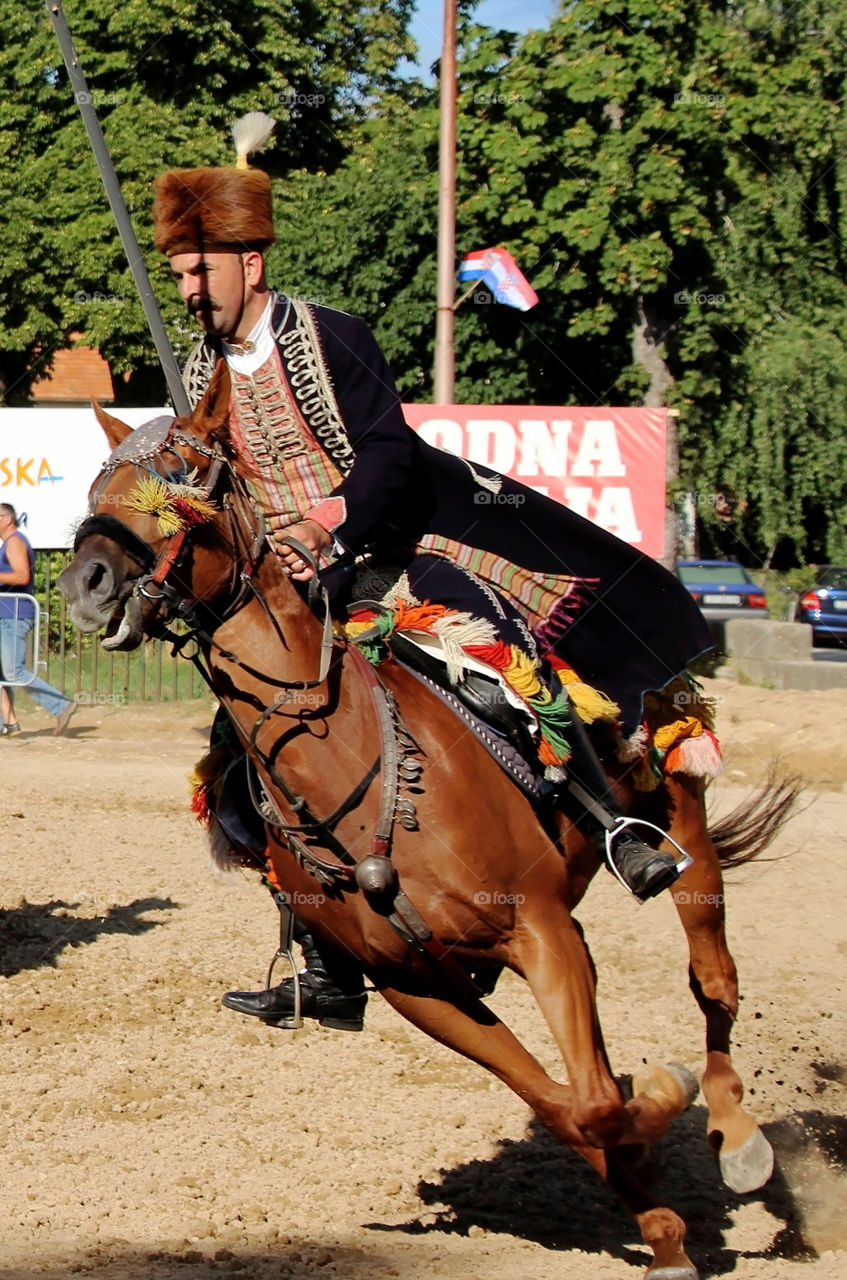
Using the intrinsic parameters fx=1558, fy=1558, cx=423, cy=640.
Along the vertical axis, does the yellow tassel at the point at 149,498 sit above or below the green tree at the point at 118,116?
below

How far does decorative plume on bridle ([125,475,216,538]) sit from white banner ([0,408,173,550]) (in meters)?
12.9

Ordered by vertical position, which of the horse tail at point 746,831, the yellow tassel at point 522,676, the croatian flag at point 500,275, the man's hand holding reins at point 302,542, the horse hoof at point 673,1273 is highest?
the croatian flag at point 500,275

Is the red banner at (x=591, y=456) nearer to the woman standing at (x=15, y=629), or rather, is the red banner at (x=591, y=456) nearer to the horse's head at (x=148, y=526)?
the woman standing at (x=15, y=629)

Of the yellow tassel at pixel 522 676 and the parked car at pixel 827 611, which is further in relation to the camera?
the parked car at pixel 827 611

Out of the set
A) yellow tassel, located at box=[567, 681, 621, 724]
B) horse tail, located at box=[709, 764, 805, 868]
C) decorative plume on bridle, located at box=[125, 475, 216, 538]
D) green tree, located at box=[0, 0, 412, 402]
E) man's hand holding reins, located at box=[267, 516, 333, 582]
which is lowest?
horse tail, located at box=[709, 764, 805, 868]

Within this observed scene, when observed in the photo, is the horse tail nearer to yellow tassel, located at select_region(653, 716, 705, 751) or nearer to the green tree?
yellow tassel, located at select_region(653, 716, 705, 751)

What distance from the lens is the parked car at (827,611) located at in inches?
1088

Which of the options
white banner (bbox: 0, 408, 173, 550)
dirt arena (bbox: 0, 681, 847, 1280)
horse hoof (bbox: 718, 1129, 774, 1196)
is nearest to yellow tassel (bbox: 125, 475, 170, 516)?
dirt arena (bbox: 0, 681, 847, 1280)

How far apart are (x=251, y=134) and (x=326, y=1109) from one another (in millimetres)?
3381

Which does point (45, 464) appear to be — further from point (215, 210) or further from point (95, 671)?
point (215, 210)

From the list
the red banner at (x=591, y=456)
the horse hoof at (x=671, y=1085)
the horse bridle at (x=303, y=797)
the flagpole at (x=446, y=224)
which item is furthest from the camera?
the flagpole at (x=446, y=224)

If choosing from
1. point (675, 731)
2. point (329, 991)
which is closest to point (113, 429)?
point (329, 991)

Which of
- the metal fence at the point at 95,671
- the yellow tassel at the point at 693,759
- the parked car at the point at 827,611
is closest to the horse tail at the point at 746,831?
the yellow tassel at the point at 693,759

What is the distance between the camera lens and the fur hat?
4000 millimetres
